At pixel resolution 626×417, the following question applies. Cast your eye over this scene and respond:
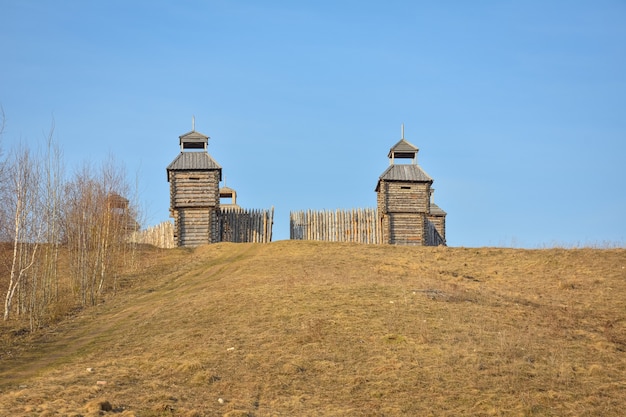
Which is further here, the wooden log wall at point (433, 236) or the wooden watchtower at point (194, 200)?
the wooden log wall at point (433, 236)

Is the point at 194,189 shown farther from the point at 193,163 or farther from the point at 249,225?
the point at 249,225

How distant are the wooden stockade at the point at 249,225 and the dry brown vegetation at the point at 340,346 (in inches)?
554

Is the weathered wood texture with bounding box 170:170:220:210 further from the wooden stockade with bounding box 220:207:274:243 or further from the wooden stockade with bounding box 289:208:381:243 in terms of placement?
the wooden stockade with bounding box 289:208:381:243

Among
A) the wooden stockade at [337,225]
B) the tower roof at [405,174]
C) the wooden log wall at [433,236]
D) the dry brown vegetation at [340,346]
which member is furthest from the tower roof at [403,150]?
the dry brown vegetation at [340,346]

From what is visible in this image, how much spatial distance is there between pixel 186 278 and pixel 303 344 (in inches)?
491

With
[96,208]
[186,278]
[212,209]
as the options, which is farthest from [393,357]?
[212,209]

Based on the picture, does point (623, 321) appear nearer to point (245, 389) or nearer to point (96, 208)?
point (245, 389)

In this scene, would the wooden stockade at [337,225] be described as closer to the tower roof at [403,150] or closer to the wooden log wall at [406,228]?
the wooden log wall at [406,228]

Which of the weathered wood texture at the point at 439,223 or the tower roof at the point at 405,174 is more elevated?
the tower roof at the point at 405,174

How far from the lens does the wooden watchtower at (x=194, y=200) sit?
3928 centimetres

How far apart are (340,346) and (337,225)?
25927mm

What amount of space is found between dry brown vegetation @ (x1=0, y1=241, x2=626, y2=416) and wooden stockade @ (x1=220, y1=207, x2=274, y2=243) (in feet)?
46.2

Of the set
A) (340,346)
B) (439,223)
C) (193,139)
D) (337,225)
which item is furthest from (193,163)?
(340,346)

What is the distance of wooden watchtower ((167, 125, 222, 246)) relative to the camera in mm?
39281
